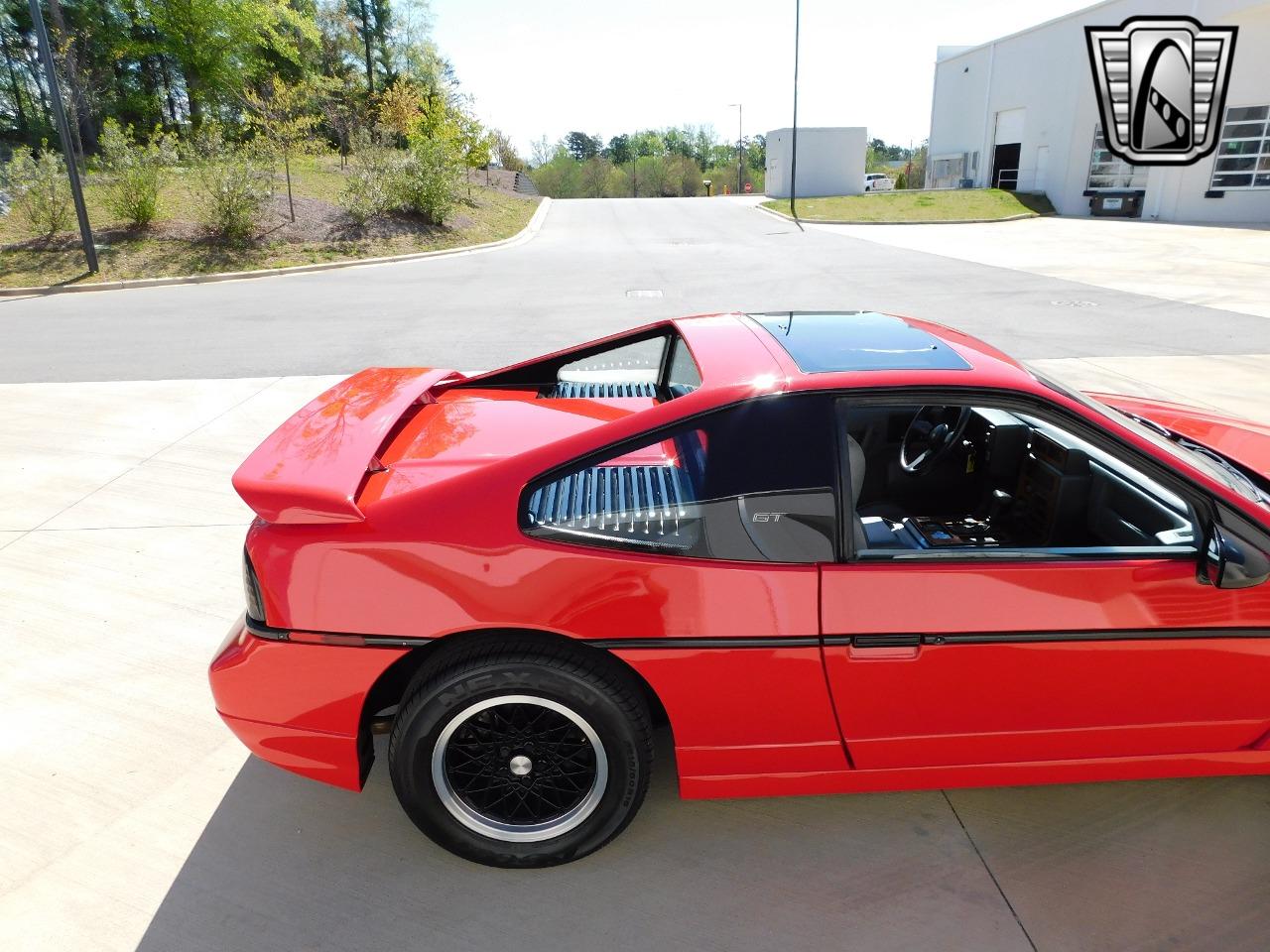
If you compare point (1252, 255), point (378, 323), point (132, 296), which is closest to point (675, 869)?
point (378, 323)

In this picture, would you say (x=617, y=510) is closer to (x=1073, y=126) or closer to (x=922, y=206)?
(x=922, y=206)

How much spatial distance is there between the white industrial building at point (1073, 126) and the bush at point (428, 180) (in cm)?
2366

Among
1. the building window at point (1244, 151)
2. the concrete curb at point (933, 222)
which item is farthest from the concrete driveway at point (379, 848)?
the building window at point (1244, 151)

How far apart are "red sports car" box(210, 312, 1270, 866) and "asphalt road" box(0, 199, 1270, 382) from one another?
22.8ft

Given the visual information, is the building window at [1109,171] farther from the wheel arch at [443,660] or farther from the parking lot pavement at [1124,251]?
the wheel arch at [443,660]

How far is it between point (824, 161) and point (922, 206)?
11.3m

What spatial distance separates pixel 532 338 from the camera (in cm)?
1055

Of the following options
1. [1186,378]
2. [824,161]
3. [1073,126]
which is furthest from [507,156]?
[1186,378]

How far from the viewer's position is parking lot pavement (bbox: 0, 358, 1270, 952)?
93.3 inches

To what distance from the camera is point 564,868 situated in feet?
8.54

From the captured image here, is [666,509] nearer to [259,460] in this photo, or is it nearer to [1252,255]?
[259,460]

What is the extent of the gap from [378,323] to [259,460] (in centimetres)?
959

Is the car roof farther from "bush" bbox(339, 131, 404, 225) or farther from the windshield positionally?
"bush" bbox(339, 131, 404, 225)

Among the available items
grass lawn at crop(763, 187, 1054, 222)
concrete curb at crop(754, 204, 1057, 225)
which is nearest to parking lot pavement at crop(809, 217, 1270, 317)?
concrete curb at crop(754, 204, 1057, 225)
